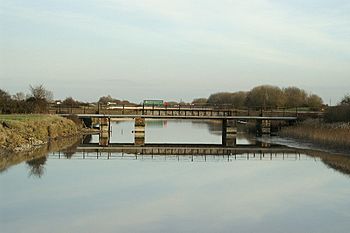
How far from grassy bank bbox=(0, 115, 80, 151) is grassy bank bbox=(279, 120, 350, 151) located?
23.7m

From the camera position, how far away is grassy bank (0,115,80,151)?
33.3m

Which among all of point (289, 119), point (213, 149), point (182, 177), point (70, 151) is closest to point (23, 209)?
point (182, 177)

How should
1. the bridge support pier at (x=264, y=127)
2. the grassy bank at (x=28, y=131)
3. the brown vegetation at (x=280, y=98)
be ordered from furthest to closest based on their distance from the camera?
the brown vegetation at (x=280, y=98) < the bridge support pier at (x=264, y=127) < the grassy bank at (x=28, y=131)

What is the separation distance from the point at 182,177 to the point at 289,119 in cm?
3984

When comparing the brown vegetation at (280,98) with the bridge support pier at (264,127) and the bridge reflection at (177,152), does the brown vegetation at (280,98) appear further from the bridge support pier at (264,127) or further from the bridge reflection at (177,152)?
the bridge reflection at (177,152)

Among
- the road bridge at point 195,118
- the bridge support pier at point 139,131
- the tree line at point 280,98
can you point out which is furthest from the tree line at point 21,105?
the tree line at point 280,98

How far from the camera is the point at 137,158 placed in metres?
35.0

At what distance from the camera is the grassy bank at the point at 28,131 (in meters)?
33.3

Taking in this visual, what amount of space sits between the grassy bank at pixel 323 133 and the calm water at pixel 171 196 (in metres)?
9.16

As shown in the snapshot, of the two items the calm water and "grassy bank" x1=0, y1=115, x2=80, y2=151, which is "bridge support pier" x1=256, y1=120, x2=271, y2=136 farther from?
the calm water

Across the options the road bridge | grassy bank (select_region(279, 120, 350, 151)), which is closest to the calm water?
A: grassy bank (select_region(279, 120, 350, 151))

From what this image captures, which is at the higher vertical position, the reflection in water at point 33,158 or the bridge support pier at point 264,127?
the bridge support pier at point 264,127

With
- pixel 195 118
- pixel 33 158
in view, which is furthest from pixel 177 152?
pixel 195 118

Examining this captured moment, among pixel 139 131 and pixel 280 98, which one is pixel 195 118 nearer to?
pixel 139 131
